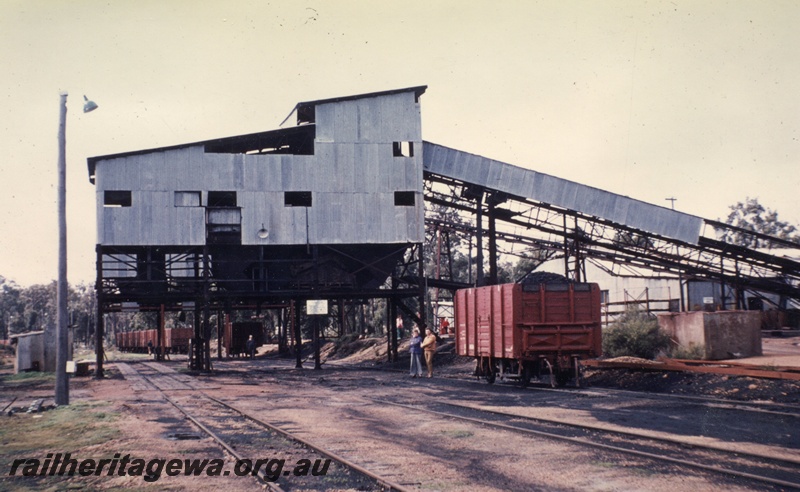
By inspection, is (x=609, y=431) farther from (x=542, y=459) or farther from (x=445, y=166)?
(x=445, y=166)

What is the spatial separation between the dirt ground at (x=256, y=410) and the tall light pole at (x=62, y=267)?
2.32 feet

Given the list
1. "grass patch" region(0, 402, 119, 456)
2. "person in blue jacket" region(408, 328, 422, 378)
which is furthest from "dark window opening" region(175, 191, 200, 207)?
"grass patch" region(0, 402, 119, 456)

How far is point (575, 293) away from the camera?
19.2 meters

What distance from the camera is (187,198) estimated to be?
3062cm

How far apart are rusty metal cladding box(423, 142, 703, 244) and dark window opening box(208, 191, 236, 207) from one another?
29.4 feet

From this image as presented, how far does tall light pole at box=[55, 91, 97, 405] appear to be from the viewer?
17219 mm

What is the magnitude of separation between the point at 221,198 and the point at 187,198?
1830 mm

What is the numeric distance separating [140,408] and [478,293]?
1030 centimetres

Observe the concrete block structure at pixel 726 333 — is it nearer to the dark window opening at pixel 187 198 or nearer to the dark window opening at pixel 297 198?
the dark window opening at pixel 297 198

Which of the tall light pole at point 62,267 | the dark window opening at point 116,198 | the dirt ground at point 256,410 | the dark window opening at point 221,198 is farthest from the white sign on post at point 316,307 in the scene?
the tall light pole at point 62,267

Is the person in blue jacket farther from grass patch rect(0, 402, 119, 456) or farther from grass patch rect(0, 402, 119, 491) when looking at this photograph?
grass patch rect(0, 402, 119, 456)

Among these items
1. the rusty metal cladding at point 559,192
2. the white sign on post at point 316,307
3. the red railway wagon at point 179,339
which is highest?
the rusty metal cladding at point 559,192

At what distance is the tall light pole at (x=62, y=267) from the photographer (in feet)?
56.5

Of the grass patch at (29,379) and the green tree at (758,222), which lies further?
Answer: the green tree at (758,222)
